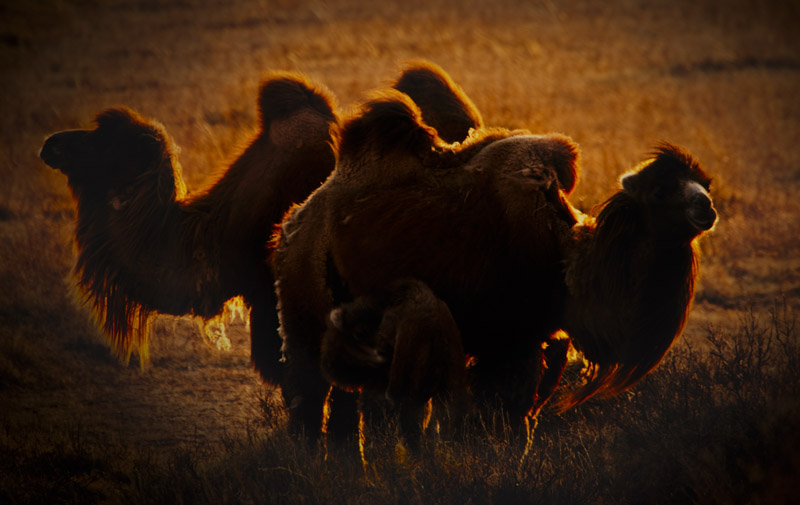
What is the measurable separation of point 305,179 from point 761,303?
4.73 meters

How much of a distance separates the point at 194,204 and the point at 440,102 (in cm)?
162

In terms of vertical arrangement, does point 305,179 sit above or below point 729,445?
above

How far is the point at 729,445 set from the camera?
417cm

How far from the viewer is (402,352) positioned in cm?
345

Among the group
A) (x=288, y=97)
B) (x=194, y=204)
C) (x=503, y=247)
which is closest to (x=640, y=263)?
(x=503, y=247)

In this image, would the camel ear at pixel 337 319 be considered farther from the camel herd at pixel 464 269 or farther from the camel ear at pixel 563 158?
the camel ear at pixel 563 158

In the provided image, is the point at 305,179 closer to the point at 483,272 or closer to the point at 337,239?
the point at 337,239

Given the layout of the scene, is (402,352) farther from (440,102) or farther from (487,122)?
(487,122)

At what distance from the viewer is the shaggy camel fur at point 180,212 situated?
188 inches

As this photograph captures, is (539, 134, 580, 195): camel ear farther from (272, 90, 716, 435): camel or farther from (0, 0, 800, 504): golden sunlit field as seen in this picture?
(0, 0, 800, 504): golden sunlit field

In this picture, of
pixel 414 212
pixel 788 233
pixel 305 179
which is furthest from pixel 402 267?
pixel 788 233

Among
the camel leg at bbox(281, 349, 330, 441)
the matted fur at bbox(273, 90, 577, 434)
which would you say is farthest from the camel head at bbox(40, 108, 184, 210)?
the camel leg at bbox(281, 349, 330, 441)

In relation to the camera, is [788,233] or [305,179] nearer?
[305,179]

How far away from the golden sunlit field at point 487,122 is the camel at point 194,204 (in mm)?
311
